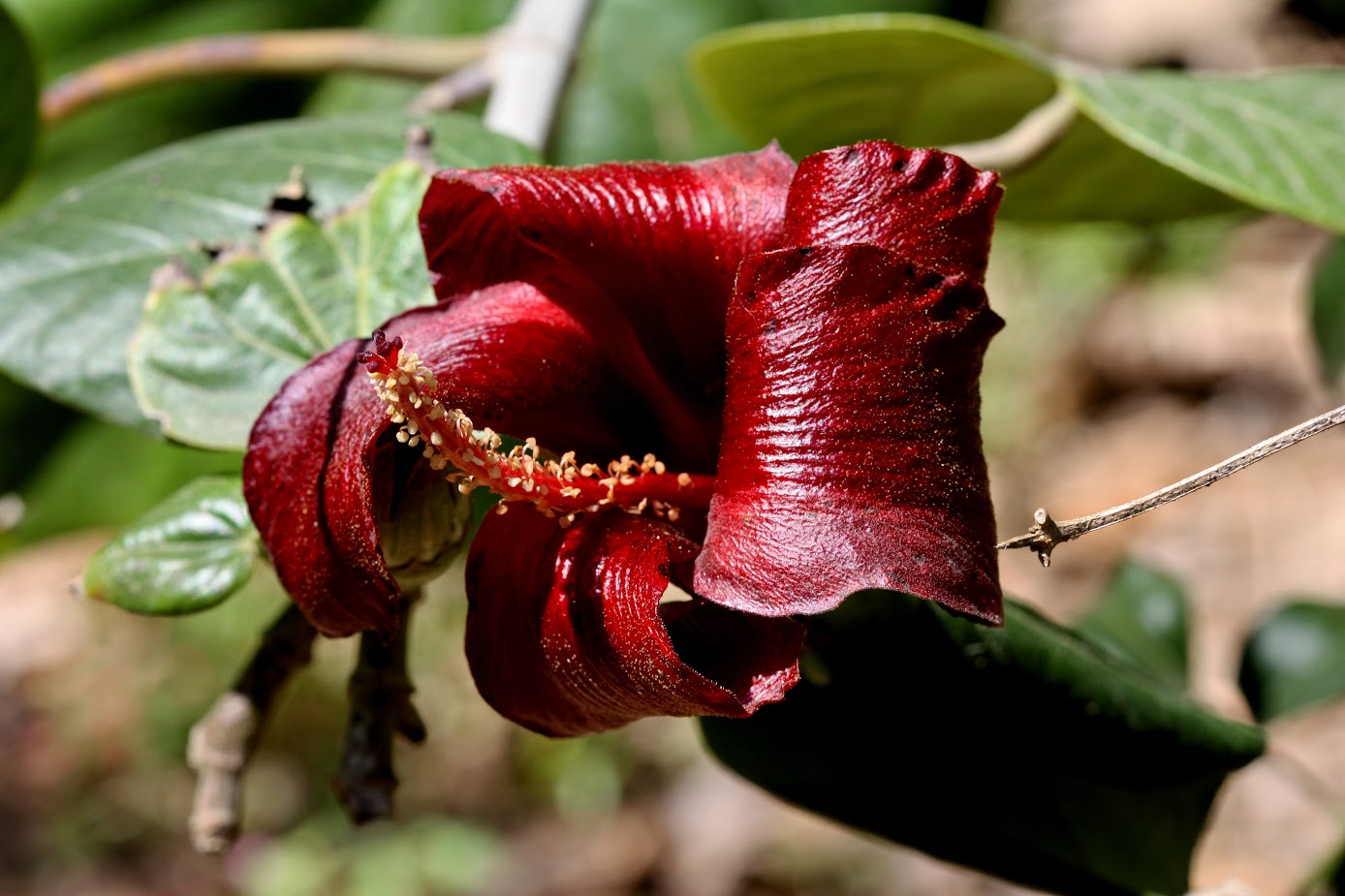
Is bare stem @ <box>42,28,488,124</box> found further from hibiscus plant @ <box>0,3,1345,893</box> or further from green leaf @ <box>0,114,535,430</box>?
green leaf @ <box>0,114,535,430</box>

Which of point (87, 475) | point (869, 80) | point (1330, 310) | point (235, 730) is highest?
point (1330, 310)

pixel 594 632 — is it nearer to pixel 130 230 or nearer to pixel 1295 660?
pixel 130 230

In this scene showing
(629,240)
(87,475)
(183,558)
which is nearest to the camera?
(629,240)

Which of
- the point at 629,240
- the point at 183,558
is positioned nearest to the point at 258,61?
the point at 183,558

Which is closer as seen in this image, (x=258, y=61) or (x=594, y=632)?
(x=594, y=632)

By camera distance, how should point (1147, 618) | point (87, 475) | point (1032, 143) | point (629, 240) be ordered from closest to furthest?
point (629, 240) → point (1032, 143) → point (1147, 618) → point (87, 475)

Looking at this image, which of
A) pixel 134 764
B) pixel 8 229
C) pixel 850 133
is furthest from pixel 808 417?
pixel 134 764

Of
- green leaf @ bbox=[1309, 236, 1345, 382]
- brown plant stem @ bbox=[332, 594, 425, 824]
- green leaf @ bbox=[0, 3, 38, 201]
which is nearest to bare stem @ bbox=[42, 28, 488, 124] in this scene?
green leaf @ bbox=[0, 3, 38, 201]
